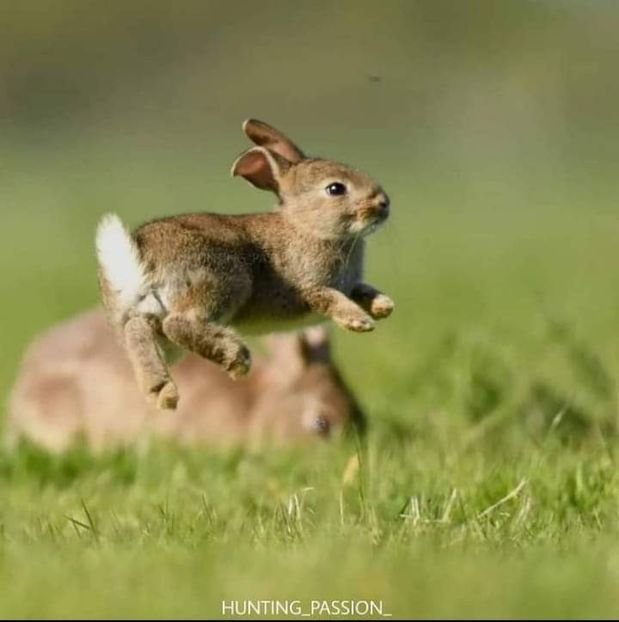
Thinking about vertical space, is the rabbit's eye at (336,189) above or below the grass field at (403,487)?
above

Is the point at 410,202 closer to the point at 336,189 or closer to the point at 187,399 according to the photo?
the point at 187,399

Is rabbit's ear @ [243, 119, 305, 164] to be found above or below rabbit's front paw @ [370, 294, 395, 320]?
above

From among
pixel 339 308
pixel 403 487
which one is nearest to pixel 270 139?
pixel 339 308

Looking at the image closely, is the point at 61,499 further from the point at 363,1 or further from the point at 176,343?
the point at 363,1

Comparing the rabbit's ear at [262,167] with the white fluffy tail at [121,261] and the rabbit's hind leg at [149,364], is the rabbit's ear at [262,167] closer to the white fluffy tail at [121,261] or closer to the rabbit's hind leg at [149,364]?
the white fluffy tail at [121,261]

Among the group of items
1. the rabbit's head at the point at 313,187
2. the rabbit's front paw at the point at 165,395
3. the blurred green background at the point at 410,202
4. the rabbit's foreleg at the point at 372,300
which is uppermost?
the rabbit's head at the point at 313,187

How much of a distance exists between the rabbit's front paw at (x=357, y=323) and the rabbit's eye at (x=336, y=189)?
1.16 ft

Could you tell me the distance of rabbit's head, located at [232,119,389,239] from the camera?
531 centimetres

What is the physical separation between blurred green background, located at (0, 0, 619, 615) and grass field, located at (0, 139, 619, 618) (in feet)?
0.07

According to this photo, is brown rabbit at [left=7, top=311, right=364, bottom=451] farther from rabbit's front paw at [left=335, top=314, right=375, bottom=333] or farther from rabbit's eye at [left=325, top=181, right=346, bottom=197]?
rabbit's front paw at [left=335, top=314, right=375, bottom=333]

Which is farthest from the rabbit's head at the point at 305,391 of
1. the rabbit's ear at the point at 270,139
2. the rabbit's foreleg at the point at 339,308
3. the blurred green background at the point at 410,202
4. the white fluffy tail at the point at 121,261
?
Result: the white fluffy tail at the point at 121,261

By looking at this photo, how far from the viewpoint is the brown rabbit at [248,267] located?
16.4 feet

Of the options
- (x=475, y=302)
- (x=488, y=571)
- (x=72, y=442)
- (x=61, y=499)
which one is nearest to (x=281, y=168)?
(x=488, y=571)

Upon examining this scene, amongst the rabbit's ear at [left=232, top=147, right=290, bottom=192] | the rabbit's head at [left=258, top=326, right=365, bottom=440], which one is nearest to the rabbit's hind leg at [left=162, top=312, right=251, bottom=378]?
the rabbit's ear at [left=232, top=147, right=290, bottom=192]
